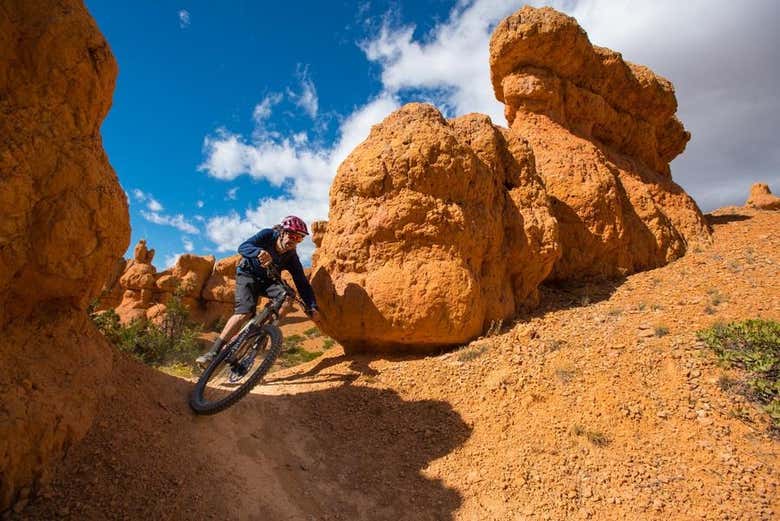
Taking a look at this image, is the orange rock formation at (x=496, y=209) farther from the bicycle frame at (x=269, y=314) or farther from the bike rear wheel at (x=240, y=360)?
the bike rear wheel at (x=240, y=360)

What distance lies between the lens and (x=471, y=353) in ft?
20.5

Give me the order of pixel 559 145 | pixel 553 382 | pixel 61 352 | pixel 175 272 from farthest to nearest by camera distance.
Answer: pixel 175 272, pixel 559 145, pixel 553 382, pixel 61 352

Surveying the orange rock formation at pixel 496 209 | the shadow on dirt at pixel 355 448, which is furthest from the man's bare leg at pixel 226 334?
the orange rock formation at pixel 496 209

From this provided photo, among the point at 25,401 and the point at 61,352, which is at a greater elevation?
the point at 61,352

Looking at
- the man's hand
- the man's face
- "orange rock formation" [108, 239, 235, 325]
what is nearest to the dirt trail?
the man's hand

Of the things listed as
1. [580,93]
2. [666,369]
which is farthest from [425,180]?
[580,93]

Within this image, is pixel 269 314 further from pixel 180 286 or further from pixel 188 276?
pixel 188 276

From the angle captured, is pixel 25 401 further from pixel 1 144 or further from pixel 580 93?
pixel 580 93

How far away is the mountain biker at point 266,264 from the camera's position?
5.52 m

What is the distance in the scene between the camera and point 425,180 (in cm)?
695

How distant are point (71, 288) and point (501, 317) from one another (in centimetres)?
608

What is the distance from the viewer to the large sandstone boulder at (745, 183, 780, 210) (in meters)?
20.2

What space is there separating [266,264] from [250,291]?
54 cm

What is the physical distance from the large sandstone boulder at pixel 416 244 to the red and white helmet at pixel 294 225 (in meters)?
1.34
